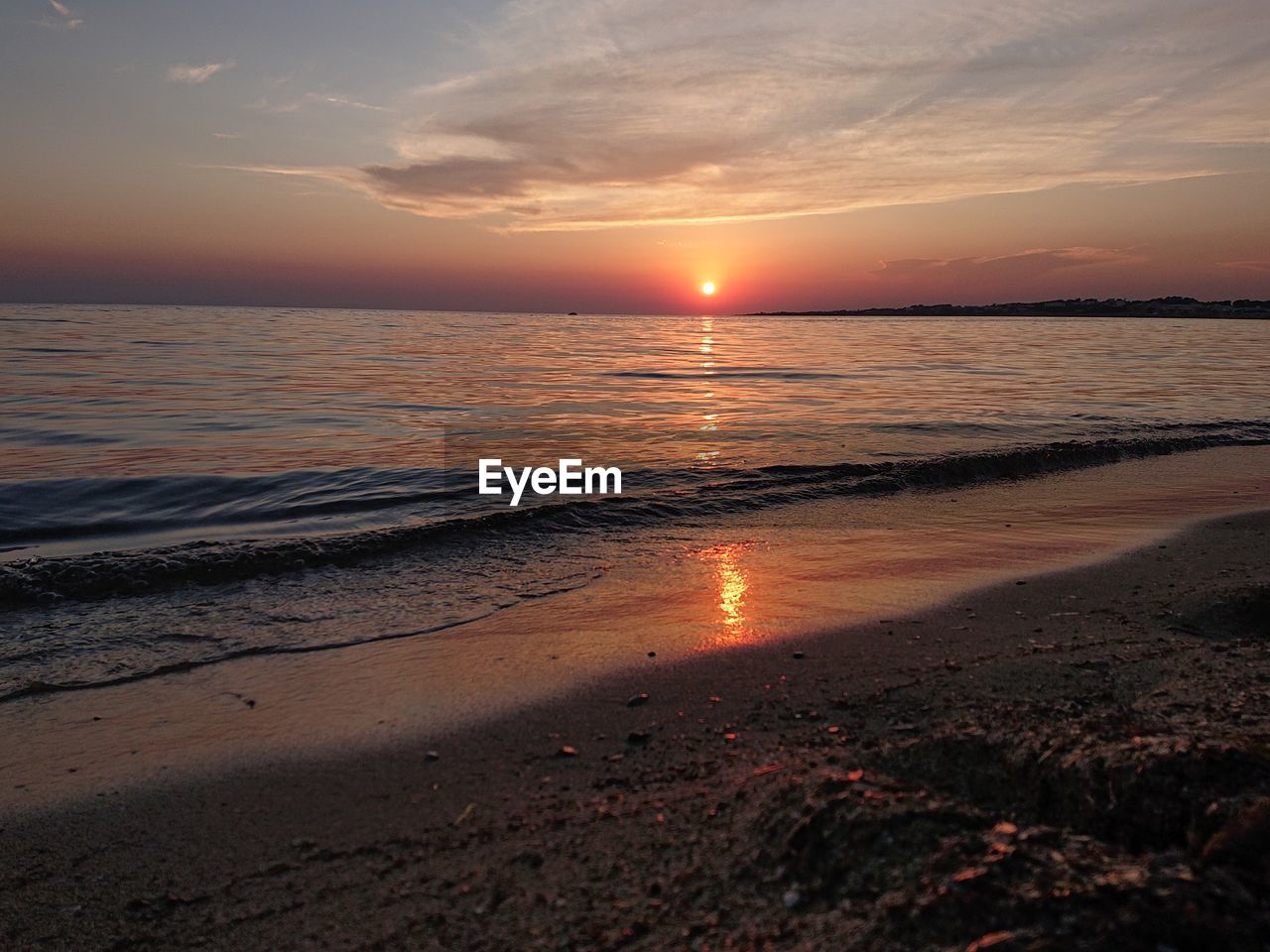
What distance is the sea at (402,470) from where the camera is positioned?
534cm

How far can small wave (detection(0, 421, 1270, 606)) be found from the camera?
5926mm

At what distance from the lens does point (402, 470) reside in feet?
32.6

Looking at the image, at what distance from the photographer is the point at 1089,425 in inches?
524

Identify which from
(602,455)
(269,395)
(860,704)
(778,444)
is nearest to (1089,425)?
(778,444)

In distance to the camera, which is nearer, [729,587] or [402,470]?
[729,587]

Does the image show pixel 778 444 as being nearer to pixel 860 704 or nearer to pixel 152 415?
pixel 860 704
